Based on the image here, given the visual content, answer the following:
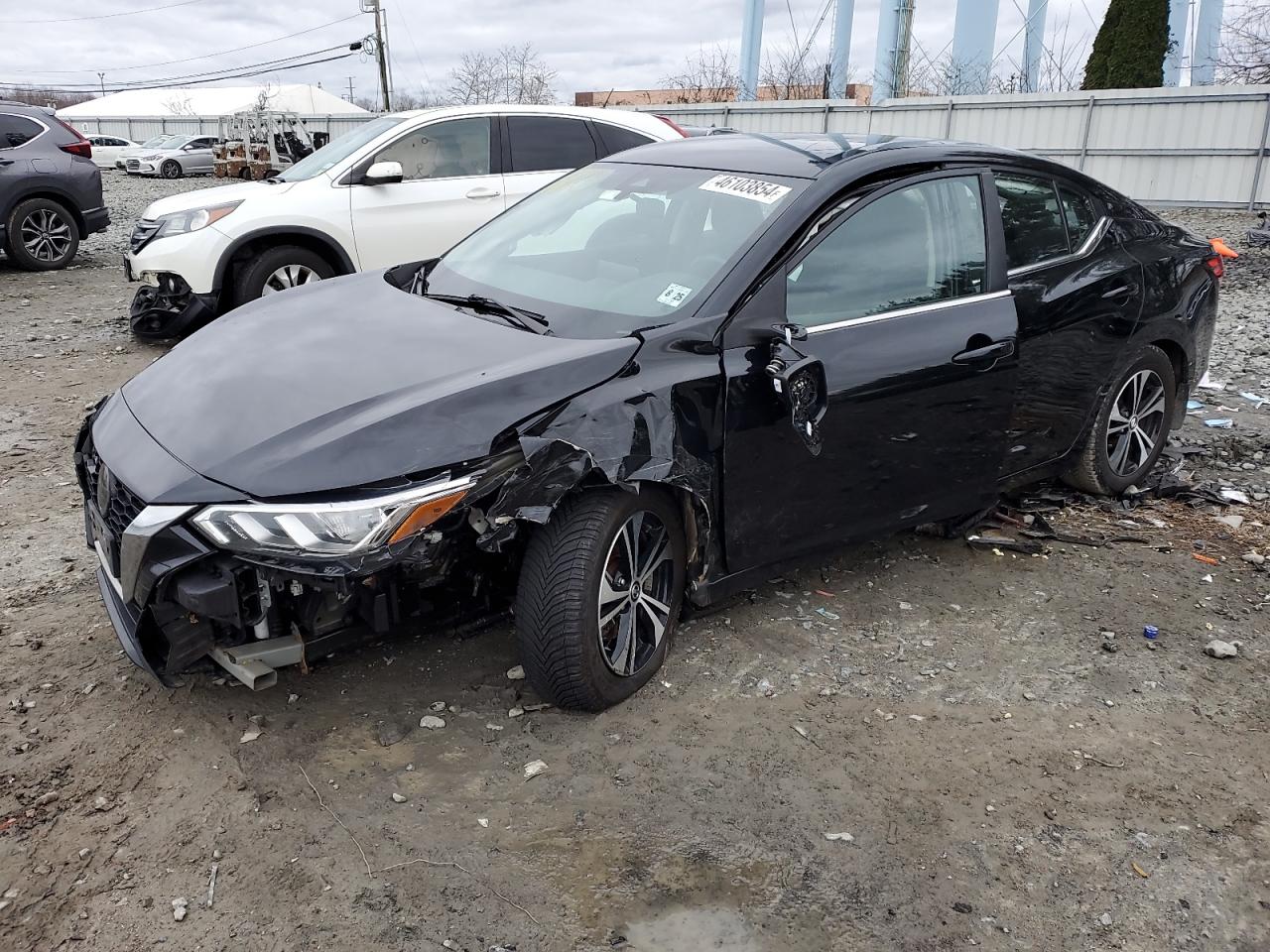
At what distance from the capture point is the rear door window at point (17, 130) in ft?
36.7

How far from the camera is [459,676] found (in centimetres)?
344

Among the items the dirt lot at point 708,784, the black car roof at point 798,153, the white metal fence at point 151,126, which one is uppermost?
the white metal fence at point 151,126

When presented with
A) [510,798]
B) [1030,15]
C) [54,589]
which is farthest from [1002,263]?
[1030,15]

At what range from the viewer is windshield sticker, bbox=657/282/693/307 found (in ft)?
11.1

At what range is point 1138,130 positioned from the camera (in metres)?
17.7

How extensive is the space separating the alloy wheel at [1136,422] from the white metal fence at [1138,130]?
Answer: 12265 mm

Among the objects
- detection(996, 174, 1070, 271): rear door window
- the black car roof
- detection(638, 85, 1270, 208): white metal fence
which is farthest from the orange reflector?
detection(638, 85, 1270, 208): white metal fence

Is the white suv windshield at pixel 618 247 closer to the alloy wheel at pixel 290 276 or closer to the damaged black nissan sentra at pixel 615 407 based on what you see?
the damaged black nissan sentra at pixel 615 407

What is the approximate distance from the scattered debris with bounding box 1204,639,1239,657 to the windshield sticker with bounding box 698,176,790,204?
2.34 meters

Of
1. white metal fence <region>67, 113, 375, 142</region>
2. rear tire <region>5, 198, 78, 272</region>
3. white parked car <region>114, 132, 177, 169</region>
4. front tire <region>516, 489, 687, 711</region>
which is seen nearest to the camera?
front tire <region>516, 489, 687, 711</region>

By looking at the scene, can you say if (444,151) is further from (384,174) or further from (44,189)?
(44,189)

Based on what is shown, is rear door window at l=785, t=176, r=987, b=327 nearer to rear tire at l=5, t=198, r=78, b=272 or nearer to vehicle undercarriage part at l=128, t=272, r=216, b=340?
vehicle undercarriage part at l=128, t=272, r=216, b=340

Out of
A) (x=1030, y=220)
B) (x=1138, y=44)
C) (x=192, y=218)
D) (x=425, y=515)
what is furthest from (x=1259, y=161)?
(x=425, y=515)

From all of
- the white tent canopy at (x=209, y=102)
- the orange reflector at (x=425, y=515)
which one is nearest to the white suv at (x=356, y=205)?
the orange reflector at (x=425, y=515)
